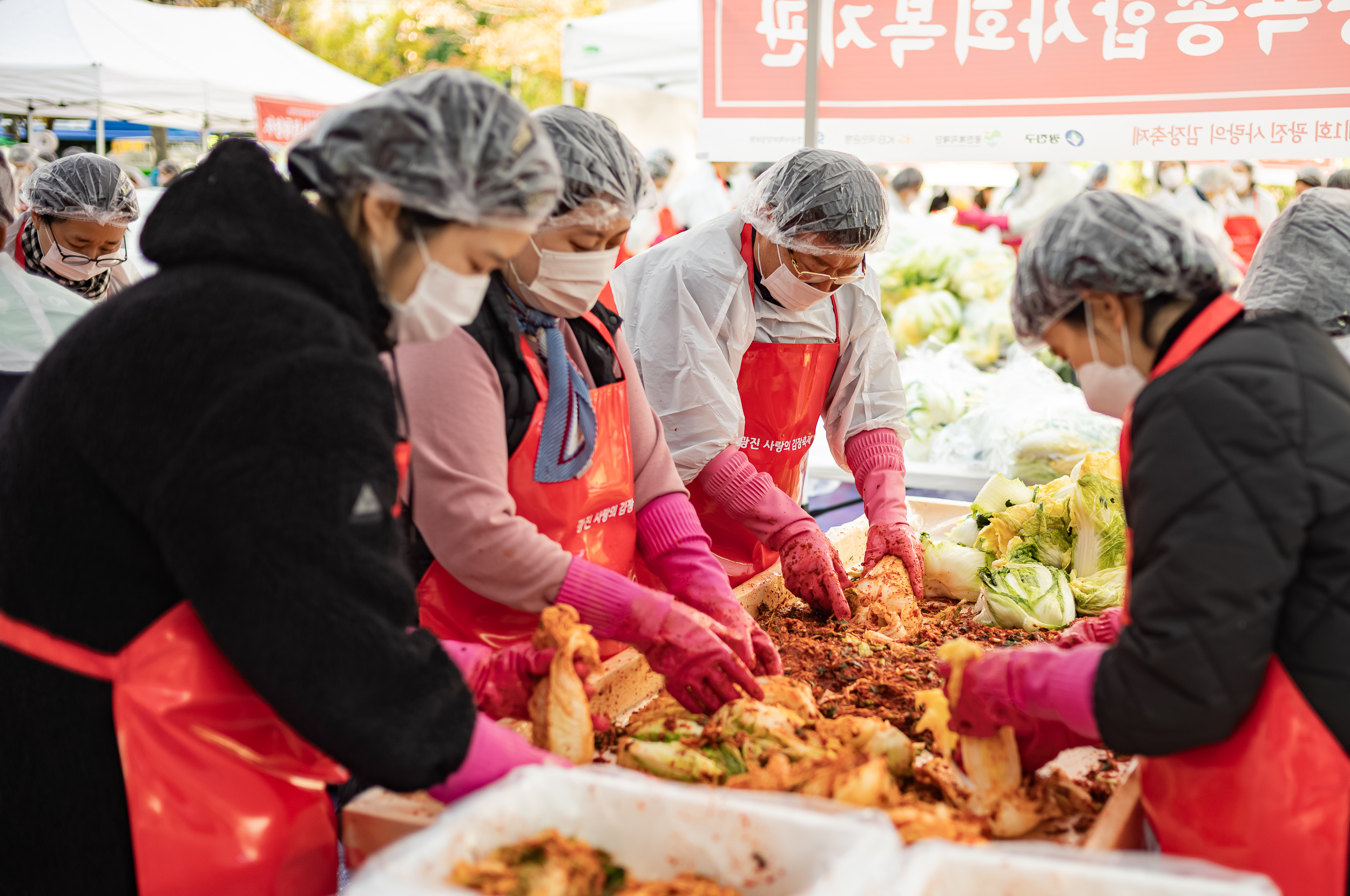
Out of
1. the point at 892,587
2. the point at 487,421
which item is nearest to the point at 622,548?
the point at 487,421

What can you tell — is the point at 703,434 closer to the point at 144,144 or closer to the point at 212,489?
the point at 212,489

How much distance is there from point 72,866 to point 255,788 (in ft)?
0.92

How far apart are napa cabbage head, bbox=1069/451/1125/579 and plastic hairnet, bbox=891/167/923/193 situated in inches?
354

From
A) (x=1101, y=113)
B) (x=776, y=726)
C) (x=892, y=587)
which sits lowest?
(x=892, y=587)

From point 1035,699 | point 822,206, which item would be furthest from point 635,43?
point 1035,699

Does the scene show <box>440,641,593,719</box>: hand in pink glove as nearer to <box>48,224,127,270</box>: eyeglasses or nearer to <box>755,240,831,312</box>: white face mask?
<box>755,240,831,312</box>: white face mask

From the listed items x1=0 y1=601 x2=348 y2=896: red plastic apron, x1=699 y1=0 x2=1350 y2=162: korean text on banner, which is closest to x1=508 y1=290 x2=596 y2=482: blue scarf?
x1=0 y1=601 x2=348 y2=896: red plastic apron

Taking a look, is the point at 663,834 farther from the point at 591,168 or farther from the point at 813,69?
the point at 813,69

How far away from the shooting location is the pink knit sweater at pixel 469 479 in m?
2.16

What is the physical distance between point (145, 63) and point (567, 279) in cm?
1152

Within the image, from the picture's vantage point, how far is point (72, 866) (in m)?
1.53

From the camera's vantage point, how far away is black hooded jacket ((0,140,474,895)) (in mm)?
1354

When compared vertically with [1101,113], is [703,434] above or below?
below

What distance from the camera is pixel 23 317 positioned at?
318cm
